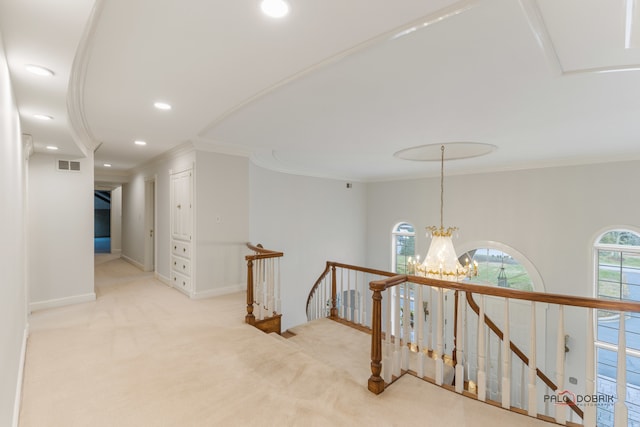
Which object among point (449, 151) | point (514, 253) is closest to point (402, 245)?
point (514, 253)

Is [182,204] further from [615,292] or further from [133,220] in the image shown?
[615,292]

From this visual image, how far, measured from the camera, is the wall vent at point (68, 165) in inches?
163

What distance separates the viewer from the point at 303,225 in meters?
7.03

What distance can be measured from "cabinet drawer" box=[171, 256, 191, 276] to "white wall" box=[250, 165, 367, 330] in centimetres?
137

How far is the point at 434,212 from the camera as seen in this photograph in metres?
6.97

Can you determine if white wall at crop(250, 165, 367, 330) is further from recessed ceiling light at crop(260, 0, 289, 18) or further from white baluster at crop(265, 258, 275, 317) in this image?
recessed ceiling light at crop(260, 0, 289, 18)

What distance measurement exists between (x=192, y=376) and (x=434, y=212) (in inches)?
244

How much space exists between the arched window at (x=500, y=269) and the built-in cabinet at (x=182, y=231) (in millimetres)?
5289

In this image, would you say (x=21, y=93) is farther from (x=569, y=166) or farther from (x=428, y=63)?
(x=569, y=166)

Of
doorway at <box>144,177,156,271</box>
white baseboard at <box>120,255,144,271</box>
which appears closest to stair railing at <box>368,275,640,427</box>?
doorway at <box>144,177,156,271</box>

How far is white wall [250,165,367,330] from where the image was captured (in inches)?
242

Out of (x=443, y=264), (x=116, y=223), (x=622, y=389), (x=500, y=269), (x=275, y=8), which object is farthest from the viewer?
(x=116, y=223)

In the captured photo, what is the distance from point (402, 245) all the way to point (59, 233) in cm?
722

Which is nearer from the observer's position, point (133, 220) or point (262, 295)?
point (262, 295)
